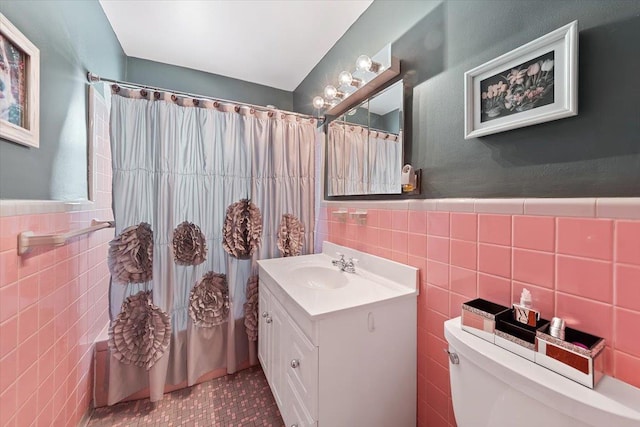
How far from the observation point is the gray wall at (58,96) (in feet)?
2.79

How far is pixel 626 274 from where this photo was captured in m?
0.58

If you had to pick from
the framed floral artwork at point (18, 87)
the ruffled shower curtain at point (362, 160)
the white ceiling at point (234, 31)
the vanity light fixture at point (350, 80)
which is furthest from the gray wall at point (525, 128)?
the framed floral artwork at point (18, 87)

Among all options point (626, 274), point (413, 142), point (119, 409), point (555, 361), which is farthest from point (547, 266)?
point (119, 409)

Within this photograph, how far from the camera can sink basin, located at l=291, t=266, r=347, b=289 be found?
143 centimetres

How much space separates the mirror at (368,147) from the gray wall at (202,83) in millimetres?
883

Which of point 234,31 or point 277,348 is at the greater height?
point 234,31

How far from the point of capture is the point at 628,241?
0.57 metres

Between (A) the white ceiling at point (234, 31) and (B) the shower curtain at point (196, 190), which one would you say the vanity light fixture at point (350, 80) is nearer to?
(A) the white ceiling at point (234, 31)

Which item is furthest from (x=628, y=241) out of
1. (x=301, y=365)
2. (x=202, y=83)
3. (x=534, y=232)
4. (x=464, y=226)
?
(x=202, y=83)

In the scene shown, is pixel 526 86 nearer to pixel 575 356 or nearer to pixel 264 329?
pixel 575 356

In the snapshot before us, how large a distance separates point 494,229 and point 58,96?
1.87 metres

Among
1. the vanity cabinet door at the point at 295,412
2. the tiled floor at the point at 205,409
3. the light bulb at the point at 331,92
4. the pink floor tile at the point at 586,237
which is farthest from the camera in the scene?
the light bulb at the point at 331,92

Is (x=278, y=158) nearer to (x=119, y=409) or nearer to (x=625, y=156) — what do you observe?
(x=625, y=156)

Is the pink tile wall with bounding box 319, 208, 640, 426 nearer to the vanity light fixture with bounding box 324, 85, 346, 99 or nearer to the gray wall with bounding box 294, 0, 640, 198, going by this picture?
the gray wall with bounding box 294, 0, 640, 198
